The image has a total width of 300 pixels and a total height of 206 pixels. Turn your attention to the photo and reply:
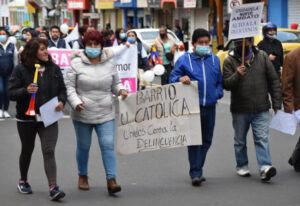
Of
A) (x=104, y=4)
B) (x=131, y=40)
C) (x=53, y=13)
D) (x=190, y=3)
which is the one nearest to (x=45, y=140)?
(x=131, y=40)

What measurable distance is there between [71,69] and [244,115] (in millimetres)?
1906

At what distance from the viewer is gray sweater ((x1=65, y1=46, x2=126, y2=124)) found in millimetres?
7090

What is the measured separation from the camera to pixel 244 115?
25.3 feet

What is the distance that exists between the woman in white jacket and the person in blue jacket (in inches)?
29.1

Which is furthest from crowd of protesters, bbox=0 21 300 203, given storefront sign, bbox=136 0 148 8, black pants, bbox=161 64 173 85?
storefront sign, bbox=136 0 148 8

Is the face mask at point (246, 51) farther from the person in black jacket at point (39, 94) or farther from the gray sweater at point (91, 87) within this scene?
the person in black jacket at point (39, 94)

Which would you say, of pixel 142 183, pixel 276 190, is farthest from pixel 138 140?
pixel 276 190

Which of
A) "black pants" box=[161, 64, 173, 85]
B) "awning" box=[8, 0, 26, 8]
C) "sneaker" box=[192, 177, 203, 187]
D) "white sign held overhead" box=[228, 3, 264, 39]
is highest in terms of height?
"white sign held overhead" box=[228, 3, 264, 39]

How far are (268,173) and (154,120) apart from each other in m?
1.30

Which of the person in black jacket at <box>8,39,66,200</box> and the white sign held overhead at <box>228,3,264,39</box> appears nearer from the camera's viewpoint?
the person in black jacket at <box>8,39,66,200</box>

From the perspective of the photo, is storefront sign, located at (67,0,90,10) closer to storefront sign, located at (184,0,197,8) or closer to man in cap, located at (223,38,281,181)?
storefront sign, located at (184,0,197,8)

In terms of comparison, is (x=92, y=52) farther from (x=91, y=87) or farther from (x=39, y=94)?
(x=39, y=94)

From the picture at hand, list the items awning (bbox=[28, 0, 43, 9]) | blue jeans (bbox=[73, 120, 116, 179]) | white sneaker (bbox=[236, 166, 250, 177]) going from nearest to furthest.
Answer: blue jeans (bbox=[73, 120, 116, 179]) < white sneaker (bbox=[236, 166, 250, 177]) < awning (bbox=[28, 0, 43, 9])

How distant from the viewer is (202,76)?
7.46 meters
